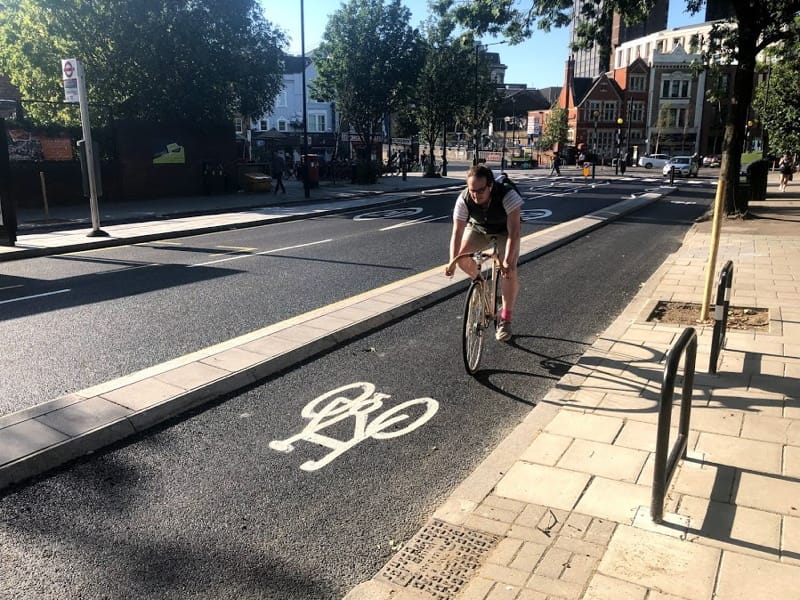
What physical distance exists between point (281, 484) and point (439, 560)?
122cm

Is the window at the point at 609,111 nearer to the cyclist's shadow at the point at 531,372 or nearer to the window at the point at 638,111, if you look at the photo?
the window at the point at 638,111

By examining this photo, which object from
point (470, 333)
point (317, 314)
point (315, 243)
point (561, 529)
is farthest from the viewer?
point (315, 243)

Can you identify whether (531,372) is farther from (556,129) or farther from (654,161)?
(556,129)

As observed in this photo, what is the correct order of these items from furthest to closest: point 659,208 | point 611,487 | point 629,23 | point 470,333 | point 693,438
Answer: point 659,208, point 629,23, point 470,333, point 693,438, point 611,487

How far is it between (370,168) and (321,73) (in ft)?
20.6

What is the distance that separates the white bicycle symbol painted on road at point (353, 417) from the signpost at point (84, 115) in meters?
12.9

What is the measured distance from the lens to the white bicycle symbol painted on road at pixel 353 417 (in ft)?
14.1

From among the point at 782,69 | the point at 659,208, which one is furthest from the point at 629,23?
the point at 782,69

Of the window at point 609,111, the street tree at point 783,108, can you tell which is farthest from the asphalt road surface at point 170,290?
the window at point 609,111

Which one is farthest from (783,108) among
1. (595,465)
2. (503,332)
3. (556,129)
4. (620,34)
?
(620,34)

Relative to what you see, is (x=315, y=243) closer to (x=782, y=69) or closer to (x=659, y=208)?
(x=659, y=208)

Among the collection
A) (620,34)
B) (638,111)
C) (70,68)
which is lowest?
(70,68)

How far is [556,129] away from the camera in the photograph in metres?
80.8

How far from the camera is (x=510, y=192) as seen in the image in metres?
5.68
